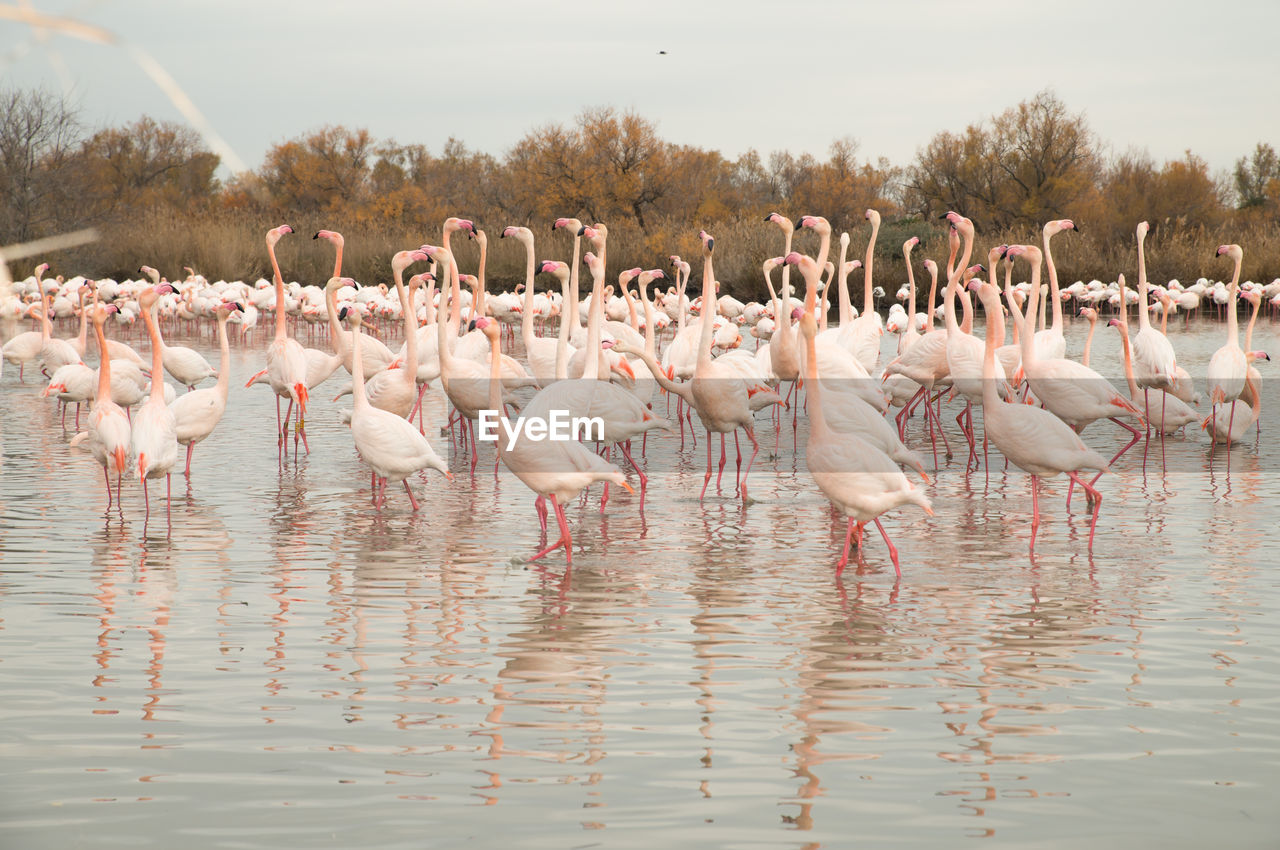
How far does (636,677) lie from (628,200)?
38960 mm

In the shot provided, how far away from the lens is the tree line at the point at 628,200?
34.2m

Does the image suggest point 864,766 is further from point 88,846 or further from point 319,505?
point 319,505

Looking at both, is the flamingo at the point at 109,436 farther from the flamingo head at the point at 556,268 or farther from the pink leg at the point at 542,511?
the flamingo head at the point at 556,268

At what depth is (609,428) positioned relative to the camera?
9562 millimetres

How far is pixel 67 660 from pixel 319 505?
148 inches

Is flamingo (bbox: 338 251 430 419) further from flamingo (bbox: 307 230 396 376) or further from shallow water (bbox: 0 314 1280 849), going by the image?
shallow water (bbox: 0 314 1280 849)

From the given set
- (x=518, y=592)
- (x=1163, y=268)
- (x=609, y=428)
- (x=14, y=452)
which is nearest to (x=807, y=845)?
(x=518, y=592)

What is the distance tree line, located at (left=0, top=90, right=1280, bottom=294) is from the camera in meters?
34.2

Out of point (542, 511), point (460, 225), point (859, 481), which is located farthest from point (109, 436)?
point (859, 481)

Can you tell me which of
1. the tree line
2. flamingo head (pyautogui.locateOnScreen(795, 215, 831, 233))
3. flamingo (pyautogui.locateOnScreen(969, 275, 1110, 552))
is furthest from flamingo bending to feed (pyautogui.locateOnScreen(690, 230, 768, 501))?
the tree line

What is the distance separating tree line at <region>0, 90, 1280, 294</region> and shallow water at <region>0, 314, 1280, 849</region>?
19.5 metres

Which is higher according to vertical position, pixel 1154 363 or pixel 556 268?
pixel 556 268

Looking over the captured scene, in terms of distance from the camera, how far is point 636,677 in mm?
5188

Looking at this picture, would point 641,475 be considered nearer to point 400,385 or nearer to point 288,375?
point 400,385
